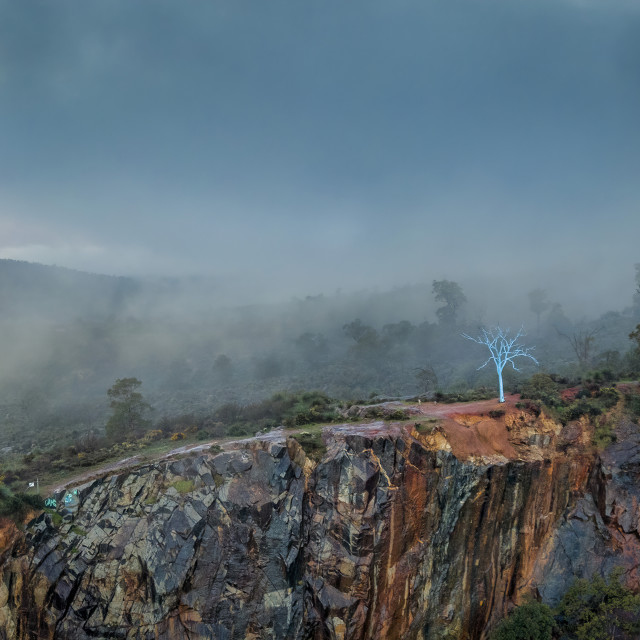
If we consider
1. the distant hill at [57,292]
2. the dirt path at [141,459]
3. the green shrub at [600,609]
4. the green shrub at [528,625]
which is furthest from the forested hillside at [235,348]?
the dirt path at [141,459]

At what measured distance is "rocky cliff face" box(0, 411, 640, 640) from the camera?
55.2 feet

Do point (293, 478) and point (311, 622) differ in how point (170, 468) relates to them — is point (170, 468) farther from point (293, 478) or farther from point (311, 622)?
point (311, 622)

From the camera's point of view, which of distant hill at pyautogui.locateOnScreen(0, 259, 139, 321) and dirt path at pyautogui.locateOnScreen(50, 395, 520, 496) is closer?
dirt path at pyautogui.locateOnScreen(50, 395, 520, 496)

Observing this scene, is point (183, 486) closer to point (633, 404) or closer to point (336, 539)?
point (336, 539)

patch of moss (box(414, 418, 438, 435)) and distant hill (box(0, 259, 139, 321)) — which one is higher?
distant hill (box(0, 259, 139, 321))

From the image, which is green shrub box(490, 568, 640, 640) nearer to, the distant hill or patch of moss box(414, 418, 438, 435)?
patch of moss box(414, 418, 438, 435)

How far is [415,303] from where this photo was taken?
127m

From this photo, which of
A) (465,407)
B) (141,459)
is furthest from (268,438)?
(465,407)

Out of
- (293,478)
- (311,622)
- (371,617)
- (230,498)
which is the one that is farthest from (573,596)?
(230,498)

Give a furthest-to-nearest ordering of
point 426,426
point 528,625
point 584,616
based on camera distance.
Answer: point 426,426 < point 584,616 < point 528,625

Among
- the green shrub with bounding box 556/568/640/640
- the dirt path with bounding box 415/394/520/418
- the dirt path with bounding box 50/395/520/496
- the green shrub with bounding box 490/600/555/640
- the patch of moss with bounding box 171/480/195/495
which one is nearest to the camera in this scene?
the green shrub with bounding box 490/600/555/640

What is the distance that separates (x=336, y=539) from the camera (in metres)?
18.8

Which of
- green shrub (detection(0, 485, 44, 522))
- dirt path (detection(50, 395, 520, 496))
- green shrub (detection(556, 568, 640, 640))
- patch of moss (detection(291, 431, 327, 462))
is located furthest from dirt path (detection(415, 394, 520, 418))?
green shrub (detection(0, 485, 44, 522))

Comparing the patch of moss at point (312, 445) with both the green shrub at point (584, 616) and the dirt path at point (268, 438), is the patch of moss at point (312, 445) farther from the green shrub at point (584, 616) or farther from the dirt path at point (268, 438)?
the green shrub at point (584, 616)
